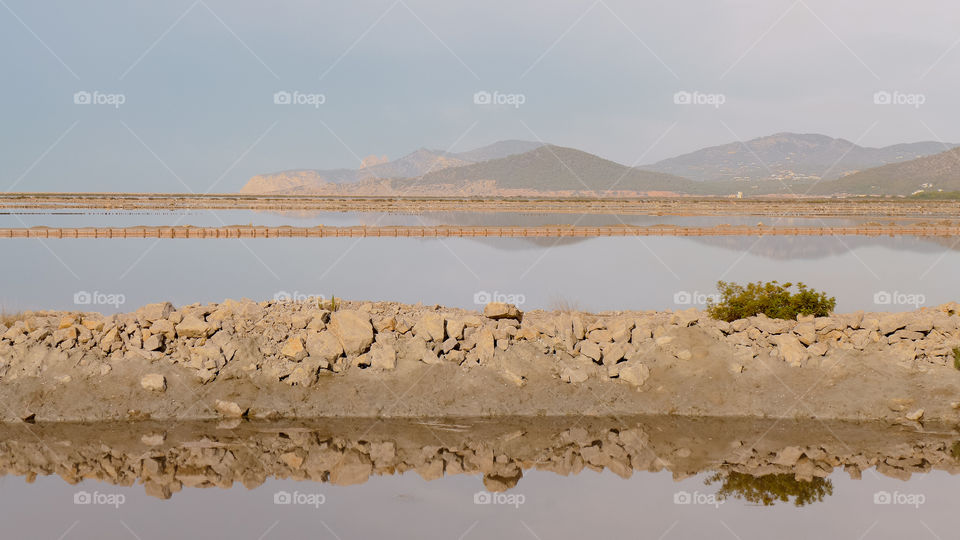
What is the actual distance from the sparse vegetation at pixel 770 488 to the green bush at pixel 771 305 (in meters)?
4.74

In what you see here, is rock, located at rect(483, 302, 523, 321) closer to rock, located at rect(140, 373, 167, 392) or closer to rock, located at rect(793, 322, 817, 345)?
rock, located at rect(793, 322, 817, 345)

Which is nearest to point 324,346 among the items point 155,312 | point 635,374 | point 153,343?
point 153,343

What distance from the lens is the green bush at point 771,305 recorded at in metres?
14.0

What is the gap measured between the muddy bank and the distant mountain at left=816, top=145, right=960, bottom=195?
553 ft

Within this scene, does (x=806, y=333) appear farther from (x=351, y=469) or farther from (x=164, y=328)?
(x=164, y=328)

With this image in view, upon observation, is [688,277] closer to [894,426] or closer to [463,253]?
[463,253]

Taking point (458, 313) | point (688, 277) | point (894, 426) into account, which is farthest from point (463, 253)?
point (894, 426)

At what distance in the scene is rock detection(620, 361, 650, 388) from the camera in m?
12.3

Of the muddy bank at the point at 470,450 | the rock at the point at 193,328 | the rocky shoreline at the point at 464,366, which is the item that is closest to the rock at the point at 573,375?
the rocky shoreline at the point at 464,366

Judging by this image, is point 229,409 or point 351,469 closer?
point 351,469

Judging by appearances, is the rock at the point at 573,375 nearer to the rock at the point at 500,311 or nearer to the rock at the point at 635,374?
the rock at the point at 635,374

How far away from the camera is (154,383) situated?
12.0 metres

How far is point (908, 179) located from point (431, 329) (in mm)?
187387

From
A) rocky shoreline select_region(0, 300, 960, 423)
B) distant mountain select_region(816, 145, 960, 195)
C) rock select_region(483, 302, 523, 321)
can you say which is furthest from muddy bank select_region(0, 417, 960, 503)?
distant mountain select_region(816, 145, 960, 195)
